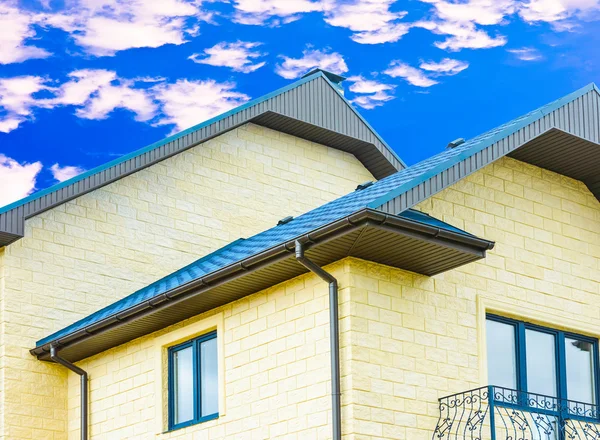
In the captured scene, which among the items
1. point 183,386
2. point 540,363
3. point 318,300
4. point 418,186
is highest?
point 418,186

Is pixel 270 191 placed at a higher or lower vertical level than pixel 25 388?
higher

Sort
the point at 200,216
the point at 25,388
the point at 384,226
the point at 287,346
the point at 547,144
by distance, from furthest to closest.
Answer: the point at 200,216, the point at 25,388, the point at 547,144, the point at 287,346, the point at 384,226

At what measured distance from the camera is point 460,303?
15.0 meters

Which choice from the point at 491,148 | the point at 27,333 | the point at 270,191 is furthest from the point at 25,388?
the point at 491,148

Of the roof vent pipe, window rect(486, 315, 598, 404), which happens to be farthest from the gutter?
the roof vent pipe

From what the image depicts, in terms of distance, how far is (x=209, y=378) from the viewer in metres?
16.0

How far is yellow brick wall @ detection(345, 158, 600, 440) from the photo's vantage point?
45.3 feet

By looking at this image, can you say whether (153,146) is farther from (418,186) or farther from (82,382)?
(418,186)

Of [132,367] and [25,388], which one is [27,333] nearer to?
[25,388]

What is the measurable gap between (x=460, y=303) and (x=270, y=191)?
8074 mm

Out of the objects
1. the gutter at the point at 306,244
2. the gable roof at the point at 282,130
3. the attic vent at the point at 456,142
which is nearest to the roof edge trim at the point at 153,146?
the gable roof at the point at 282,130

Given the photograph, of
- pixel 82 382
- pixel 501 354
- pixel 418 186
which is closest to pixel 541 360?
pixel 501 354

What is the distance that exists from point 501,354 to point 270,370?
319cm

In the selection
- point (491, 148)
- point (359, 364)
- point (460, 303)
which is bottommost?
point (359, 364)
